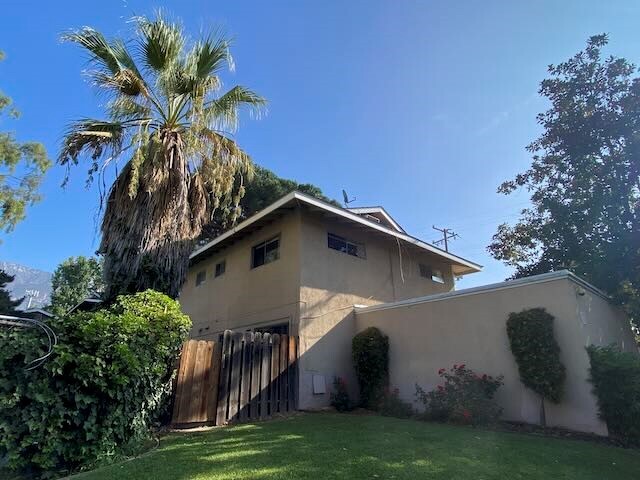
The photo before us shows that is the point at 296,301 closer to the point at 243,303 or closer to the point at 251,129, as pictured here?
the point at 243,303

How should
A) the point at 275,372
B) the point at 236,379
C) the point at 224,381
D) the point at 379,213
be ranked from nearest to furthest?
the point at 224,381, the point at 236,379, the point at 275,372, the point at 379,213

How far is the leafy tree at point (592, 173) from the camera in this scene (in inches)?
452

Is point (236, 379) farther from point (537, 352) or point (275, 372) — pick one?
point (537, 352)

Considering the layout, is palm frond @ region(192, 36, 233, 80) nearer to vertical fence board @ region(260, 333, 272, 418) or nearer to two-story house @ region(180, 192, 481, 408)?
two-story house @ region(180, 192, 481, 408)

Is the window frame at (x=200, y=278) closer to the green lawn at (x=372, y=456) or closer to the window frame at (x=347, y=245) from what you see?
the window frame at (x=347, y=245)

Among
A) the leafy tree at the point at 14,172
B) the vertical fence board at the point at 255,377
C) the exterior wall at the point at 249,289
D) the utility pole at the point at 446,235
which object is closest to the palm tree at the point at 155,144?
the vertical fence board at the point at 255,377

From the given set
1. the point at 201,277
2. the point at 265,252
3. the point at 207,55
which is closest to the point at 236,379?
the point at 265,252

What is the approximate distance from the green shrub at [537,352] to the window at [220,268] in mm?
10415

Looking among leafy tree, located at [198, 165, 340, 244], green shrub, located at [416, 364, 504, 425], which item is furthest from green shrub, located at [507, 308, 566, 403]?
leafy tree, located at [198, 165, 340, 244]

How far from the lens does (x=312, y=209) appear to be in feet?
37.3

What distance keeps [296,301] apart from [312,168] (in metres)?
7.02

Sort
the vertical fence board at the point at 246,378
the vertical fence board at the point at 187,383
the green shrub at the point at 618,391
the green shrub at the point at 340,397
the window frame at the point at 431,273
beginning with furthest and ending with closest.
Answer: the window frame at the point at 431,273
the green shrub at the point at 340,397
the vertical fence board at the point at 246,378
the vertical fence board at the point at 187,383
the green shrub at the point at 618,391

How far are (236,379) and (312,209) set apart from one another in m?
5.30

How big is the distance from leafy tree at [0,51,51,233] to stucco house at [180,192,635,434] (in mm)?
10892
